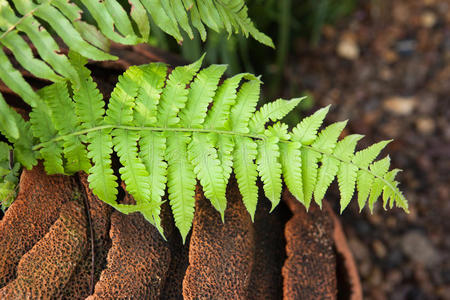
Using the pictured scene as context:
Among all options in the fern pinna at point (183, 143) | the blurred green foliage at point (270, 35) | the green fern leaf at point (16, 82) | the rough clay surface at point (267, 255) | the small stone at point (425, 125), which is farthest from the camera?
the small stone at point (425, 125)

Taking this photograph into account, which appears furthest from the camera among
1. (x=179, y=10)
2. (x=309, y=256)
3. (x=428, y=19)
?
(x=428, y=19)

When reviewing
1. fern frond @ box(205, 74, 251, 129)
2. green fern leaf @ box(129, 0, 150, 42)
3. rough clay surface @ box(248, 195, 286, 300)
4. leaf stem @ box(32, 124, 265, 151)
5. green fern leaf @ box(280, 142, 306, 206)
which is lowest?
rough clay surface @ box(248, 195, 286, 300)

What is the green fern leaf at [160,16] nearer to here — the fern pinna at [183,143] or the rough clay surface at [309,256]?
the fern pinna at [183,143]

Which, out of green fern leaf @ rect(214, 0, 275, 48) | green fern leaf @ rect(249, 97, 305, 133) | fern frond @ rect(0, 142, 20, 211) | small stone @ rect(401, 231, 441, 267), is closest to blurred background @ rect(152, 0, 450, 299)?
small stone @ rect(401, 231, 441, 267)

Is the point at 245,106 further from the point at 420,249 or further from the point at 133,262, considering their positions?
the point at 420,249

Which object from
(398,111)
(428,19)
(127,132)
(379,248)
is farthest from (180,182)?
(428,19)

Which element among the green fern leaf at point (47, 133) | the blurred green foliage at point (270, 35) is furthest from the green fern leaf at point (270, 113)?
the blurred green foliage at point (270, 35)

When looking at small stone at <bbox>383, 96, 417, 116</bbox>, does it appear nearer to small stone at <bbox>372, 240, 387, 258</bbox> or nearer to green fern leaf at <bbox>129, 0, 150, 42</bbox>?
small stone at <bbox>372, 240, 387, 258</bbox>
